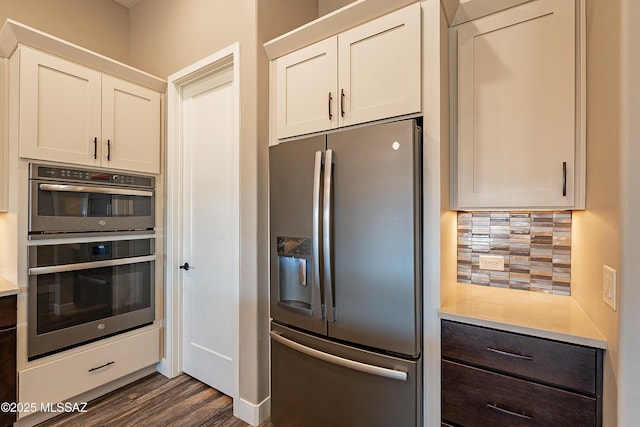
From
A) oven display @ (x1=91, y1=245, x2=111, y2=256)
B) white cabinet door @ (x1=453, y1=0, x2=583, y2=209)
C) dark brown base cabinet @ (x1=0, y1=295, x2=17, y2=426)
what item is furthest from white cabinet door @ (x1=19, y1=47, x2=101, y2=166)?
white cabinet door @ (x1=453, y1=0, x2=583, y2=209)

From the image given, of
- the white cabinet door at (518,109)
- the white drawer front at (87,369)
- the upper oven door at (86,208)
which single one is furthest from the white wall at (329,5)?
the white drawer front at (87,369)

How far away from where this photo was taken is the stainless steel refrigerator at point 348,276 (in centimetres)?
136

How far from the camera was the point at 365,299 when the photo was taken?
56.9 inches

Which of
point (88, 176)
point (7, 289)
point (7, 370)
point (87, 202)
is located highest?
point (88, 176)

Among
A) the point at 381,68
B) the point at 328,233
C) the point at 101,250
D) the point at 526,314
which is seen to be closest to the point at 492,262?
the point at 526,314

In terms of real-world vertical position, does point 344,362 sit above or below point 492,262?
below

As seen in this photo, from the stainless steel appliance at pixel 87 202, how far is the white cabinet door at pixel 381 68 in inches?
69.6

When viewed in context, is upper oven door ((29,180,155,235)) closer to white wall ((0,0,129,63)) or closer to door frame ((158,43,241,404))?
door frame ((158,43,241,404))

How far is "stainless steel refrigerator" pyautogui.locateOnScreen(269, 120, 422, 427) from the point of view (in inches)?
53.5

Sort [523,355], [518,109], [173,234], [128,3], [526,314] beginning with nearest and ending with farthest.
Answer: [523,355]
[526,314]
[518,109]
[173,234]
[128,3]

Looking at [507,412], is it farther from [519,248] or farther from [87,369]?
[87,369]

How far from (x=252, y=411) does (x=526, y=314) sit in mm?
1698

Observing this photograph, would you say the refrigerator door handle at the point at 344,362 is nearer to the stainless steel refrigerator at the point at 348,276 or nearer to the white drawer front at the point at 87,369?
the stainless steel refrigerator at the point at 348,276

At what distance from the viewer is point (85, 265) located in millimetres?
2115
